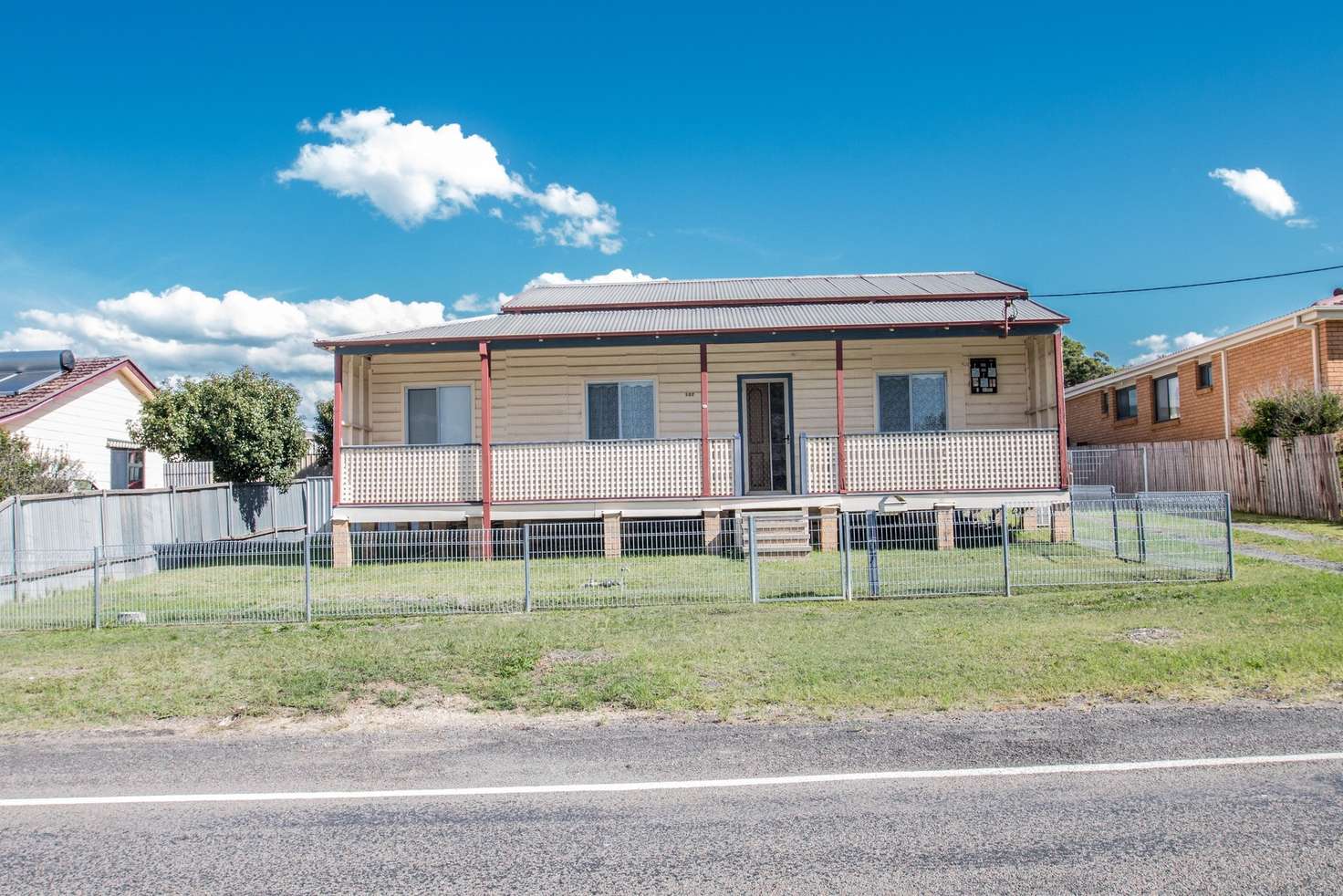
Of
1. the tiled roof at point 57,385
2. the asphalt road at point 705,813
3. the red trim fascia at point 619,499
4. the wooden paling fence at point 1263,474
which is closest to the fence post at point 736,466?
the red trim fascia at point 619,499

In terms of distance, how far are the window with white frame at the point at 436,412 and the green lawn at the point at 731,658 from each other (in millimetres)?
8453

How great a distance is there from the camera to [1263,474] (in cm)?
1920

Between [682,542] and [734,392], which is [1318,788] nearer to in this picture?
[682,542]

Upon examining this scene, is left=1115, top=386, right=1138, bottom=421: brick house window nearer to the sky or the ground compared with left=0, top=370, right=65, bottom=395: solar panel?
nearer to the ground

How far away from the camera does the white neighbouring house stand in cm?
2081

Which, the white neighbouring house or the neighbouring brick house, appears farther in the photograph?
the white neighbouring house

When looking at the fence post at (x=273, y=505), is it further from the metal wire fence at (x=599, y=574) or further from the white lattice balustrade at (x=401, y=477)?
the metal wire fence at (x=599, y=574)

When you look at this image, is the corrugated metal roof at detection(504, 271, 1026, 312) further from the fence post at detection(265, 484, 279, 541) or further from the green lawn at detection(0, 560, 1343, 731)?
the green lawn at detection(0, 560, 1343, 731)

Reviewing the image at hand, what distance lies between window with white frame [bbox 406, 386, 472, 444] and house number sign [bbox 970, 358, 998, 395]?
1020 centimetres

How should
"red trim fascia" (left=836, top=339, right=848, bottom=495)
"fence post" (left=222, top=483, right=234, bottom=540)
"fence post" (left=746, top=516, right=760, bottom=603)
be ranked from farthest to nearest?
"fence post" (left=222, top=483, right=234, bottom=540) → "red trim fascia" (left=836, top=339, right=848, bottom=495) → "fence post" (left=746, top=516, right=760, bottom=603)

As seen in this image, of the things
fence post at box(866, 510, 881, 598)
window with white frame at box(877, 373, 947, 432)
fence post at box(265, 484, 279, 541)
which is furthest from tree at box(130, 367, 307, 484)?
fence post at box(866, 510, 881, 598)

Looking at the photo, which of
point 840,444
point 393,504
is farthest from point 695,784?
point 393,504

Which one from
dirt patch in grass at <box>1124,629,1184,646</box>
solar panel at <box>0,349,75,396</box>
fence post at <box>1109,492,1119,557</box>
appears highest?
solar panel at <box>0,349,75,396</box>

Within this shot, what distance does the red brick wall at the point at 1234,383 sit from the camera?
64.4 feet
